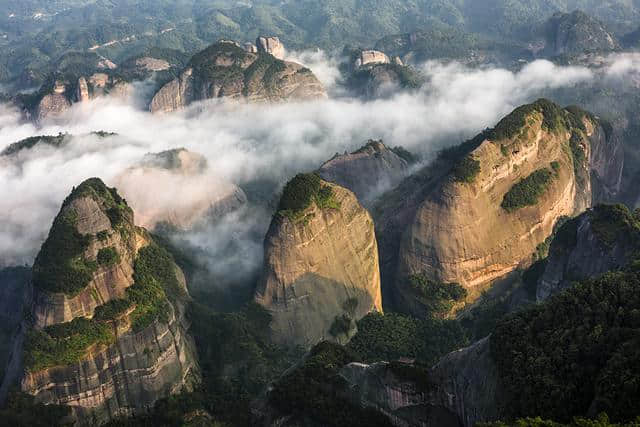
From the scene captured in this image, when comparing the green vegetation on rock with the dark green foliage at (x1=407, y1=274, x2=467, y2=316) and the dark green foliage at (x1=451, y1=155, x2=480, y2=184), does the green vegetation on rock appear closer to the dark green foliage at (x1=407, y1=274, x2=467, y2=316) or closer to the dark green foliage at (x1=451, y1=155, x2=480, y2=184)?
the dark green foliage at (x1=407, y1=274, x2=467, y2=316)

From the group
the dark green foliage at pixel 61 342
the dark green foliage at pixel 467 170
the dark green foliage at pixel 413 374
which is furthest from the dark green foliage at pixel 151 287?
the dark green foliage at pixel 467 170

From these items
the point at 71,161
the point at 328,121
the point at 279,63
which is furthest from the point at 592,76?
the point at 71,161

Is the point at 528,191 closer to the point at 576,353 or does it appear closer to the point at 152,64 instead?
the point at 576,353

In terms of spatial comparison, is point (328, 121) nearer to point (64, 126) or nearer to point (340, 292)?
point (64, 126)

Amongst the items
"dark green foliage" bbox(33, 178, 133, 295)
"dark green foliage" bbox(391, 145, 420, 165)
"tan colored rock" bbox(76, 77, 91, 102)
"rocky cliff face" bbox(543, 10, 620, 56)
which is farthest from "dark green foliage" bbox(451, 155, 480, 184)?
"rocky cliff face" bbox(543, 10, 620, 56)

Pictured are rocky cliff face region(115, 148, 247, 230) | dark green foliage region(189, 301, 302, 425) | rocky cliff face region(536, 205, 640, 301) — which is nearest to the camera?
rocky cliff face region(536, 205, 640, 301)
